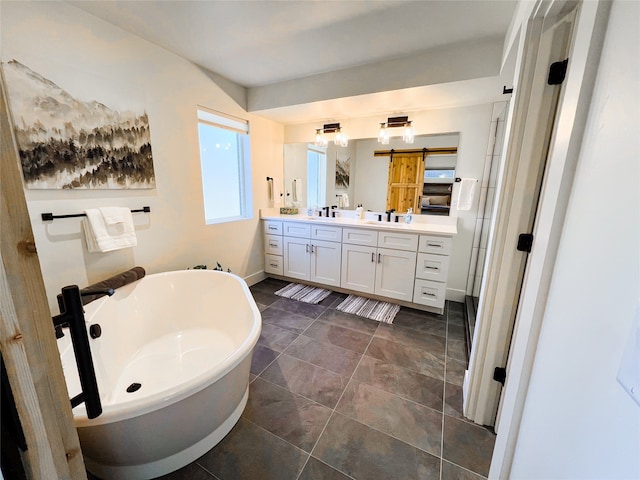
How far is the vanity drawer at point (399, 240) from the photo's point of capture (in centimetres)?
271

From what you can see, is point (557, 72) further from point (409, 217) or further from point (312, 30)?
point (409, 217)

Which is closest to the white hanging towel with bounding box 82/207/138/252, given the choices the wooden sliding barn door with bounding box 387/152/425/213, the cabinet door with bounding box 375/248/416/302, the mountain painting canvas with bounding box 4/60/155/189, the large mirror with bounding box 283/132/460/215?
the mountain painting canvas with bounding box 4/60/155/189

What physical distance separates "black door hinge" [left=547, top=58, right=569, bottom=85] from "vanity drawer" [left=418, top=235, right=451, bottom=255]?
62.9 inches

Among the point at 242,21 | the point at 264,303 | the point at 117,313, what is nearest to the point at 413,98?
the point at 242,21

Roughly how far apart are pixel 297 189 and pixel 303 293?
154 centimetres

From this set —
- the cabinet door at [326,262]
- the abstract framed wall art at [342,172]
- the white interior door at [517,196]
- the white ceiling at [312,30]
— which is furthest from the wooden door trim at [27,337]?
the abstract framed wall art at [342,172]

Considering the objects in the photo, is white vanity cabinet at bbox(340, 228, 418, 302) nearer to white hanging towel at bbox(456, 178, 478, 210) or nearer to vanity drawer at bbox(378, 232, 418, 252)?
vanity drawer at bbox(378, 232, 418, 252)

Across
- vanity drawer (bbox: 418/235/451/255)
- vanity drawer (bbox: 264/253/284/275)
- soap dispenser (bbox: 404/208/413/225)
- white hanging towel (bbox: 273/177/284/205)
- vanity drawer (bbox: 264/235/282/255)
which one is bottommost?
vanity drawer (bbox: 264/253/284/275)

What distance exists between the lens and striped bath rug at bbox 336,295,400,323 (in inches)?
108

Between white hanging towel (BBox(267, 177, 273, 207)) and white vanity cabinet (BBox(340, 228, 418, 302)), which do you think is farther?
white hanging towel (BBox(267, 177, 273, 207))

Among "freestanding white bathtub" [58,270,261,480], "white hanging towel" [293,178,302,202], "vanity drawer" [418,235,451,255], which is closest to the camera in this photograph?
"freestanding white bathtub" [58,270,261,480]

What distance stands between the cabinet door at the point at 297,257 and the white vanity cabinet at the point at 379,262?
515mm

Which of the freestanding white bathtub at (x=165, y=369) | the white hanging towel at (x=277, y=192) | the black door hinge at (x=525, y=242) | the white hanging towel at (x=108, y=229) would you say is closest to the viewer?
the freestanding white bathtub at (x=165, y=369)

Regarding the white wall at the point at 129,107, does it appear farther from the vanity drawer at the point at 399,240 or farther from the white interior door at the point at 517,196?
the white interior door at the point at 517,196
